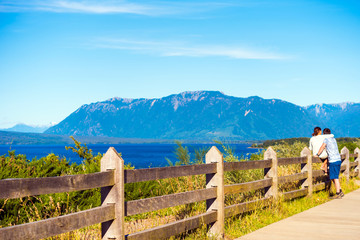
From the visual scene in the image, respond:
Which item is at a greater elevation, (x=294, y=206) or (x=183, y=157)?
(x=183, y=157)

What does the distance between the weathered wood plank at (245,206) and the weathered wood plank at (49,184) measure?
3.20m

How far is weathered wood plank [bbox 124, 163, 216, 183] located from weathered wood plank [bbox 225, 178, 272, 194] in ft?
2.21

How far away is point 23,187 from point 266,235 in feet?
14.5

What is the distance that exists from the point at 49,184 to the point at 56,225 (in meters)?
0.41

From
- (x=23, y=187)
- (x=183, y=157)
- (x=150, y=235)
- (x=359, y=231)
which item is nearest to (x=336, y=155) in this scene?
(x=183, y=157)

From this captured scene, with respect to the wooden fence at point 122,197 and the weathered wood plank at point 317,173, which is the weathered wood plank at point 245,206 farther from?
the weathered wood plank at point 317,173

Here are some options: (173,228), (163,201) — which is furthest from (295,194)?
(163,201)

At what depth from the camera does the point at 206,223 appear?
740 cm

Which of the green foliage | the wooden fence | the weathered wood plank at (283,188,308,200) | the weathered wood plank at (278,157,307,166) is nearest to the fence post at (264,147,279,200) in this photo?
the wooden fence

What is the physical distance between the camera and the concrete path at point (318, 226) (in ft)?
25.2

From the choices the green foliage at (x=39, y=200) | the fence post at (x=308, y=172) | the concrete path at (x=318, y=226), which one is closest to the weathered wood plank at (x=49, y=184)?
the green foliage at (x=39, y=200)

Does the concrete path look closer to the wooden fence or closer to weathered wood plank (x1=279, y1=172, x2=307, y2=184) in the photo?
the wooden fence

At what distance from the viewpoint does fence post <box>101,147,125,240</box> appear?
5.62 m

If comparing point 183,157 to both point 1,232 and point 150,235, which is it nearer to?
point 150,235
